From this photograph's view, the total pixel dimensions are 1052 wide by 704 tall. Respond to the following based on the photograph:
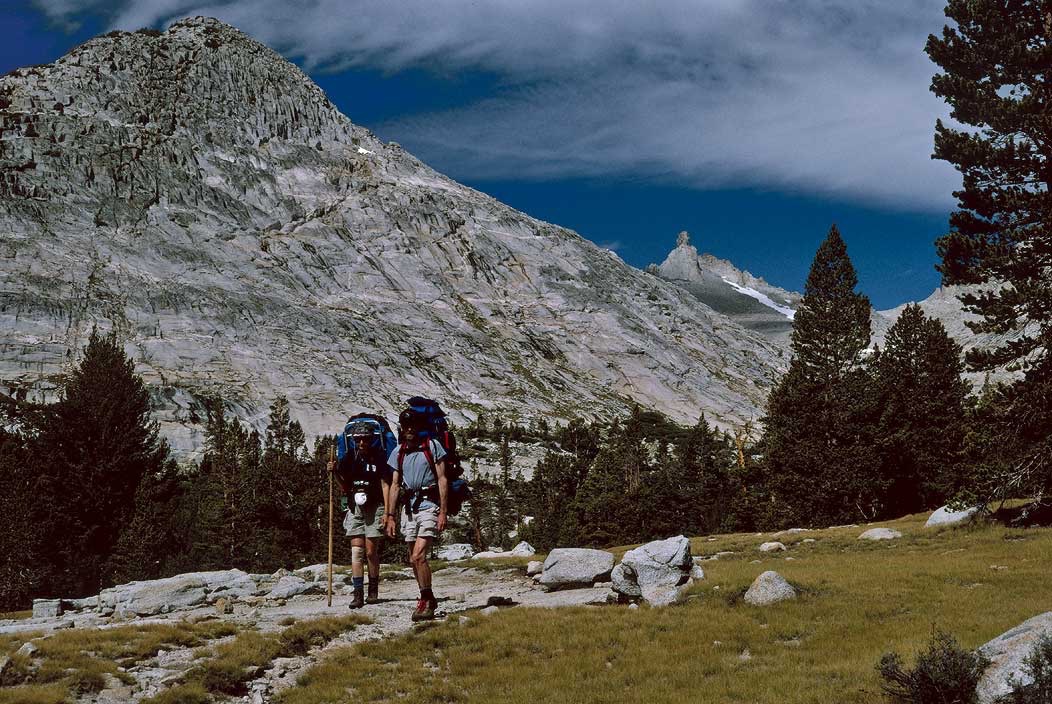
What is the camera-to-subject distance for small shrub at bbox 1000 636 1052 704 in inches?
264

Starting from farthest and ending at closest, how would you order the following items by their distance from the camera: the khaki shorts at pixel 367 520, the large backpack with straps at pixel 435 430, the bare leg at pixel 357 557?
the bare leg at pixel 357 557, the khaki shorts at pixel 367 520, the large backpack with straps at pixel 435 430

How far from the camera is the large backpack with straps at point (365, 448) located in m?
14.9

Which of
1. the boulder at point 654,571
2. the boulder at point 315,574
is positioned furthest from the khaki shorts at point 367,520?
the boulder at point 315,574

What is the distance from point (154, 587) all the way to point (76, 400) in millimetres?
41829

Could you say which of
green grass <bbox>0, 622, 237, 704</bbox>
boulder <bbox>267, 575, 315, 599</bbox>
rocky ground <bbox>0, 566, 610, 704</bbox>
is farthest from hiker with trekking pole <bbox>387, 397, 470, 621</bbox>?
boulder <bbox>267, 575, 315, 599</bbox>

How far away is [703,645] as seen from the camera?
10.9 m

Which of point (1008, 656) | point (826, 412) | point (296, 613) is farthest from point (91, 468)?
point (1008, 656)

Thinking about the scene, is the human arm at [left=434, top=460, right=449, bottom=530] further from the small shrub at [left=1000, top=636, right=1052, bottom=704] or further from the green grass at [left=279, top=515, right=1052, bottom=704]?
the small shrub at [left=1000, top=636, right=1052, bottom=704]

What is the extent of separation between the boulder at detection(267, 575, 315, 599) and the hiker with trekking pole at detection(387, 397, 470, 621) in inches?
300

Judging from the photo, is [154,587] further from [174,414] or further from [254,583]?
[174,414]

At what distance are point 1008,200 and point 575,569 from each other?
64.6ft

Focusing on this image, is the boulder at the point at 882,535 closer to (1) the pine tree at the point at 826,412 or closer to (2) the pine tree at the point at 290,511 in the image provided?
(1) the pine tree at the point at 826,412

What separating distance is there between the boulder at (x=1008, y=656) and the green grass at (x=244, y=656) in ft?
29.1

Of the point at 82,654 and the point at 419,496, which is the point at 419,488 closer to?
the point at 419,496
